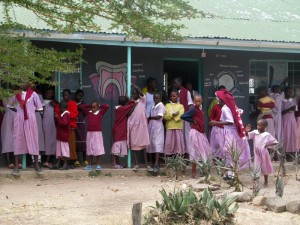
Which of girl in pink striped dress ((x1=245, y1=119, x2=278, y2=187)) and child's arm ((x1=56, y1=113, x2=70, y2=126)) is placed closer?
girl in pink striped dress ((x1=245, y1=119, x2=278, y2=187))

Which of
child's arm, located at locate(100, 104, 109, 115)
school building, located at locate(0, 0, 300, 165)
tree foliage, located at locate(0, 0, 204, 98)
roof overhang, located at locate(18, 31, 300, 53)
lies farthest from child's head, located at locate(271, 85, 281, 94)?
tree foliage, located at locate(0, 0, 204, 98)

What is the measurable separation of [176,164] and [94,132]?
166cm

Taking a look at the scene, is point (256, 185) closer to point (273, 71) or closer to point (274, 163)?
point (274, 163)

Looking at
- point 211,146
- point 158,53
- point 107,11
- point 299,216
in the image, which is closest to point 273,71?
point 158,53

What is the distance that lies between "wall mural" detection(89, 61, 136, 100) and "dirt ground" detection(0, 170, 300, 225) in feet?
6.25

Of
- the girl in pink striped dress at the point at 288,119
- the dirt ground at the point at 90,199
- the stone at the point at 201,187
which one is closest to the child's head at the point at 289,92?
the girl in pink striped dress at the point at 288,119

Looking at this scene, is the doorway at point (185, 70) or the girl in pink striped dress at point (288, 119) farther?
the doorway at point (185, 70)

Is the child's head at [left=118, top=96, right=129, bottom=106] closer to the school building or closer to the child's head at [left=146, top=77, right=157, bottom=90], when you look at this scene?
the school building

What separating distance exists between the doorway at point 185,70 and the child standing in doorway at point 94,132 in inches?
92.5

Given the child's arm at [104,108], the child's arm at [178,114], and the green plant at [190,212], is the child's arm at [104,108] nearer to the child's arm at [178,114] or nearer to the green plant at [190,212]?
the child's arm at [178,114]

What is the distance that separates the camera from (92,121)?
11.5m

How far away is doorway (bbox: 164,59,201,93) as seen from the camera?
1349 cm

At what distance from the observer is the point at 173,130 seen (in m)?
11.6

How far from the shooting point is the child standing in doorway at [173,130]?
11531mm
